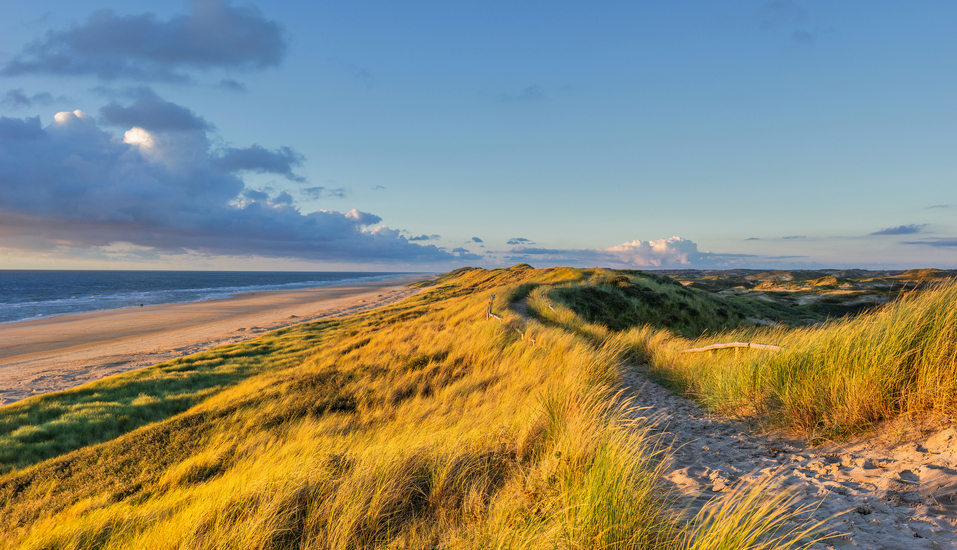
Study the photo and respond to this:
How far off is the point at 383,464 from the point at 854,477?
4.45 meters

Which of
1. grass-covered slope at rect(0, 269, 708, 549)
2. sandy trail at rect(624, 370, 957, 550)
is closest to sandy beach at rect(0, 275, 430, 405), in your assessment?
grass-covered slope at rect(0, 269, 708, 549)

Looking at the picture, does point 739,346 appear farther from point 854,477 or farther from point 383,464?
point 383,464

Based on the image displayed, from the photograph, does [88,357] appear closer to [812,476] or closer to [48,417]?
[48,417]

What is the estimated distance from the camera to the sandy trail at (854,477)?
8.71 ft

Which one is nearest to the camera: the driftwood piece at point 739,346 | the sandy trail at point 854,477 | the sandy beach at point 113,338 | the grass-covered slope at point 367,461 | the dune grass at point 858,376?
the sandy trail at point 854,477

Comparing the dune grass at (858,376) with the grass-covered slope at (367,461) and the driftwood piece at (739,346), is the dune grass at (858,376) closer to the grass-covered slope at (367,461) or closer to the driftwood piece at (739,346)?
the driftwood piece at (739,346)

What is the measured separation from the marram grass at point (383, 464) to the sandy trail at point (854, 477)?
0.42 metres

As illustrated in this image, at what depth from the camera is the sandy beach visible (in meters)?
19.2

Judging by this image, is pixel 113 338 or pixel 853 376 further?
pixel 113 338

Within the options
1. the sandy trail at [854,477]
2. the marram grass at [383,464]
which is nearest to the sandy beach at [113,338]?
the marram grass at [383,464]

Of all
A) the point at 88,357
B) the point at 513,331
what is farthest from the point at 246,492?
the point at 88,357

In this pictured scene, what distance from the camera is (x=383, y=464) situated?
4.20m

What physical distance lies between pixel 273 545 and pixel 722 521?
3.57 meters

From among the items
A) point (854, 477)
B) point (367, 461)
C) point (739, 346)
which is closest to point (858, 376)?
point (854, 477)
